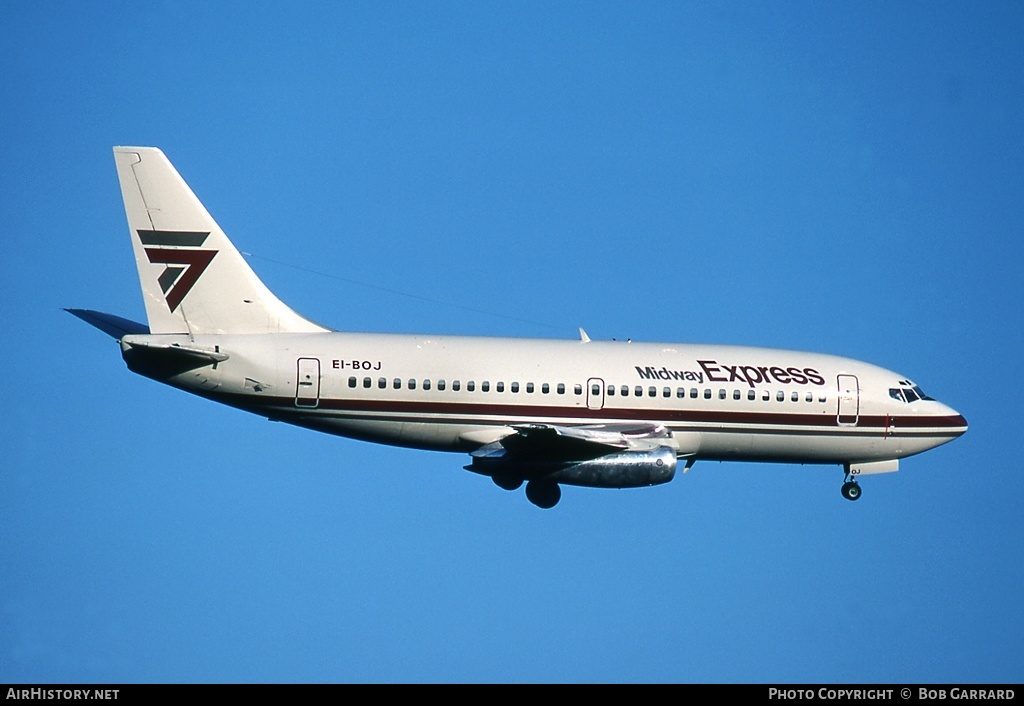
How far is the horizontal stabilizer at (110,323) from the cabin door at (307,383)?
6302 millimetres

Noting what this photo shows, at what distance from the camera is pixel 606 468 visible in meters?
54.0

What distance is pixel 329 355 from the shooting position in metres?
54.6

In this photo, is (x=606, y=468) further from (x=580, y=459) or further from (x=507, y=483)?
(x=507, y=483)

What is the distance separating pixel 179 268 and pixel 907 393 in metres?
27.9

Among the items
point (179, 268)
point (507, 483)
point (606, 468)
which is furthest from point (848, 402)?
point (179, 268)

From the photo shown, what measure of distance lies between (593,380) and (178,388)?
48.1ft

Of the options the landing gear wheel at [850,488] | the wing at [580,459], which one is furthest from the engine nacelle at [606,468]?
the landing gear wheel at [850,488]

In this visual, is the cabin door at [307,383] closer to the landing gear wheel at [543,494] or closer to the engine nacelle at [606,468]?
the engine nacelle at [606,468]

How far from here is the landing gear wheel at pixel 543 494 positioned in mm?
58156

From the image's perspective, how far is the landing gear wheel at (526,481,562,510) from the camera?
58.2 metres
